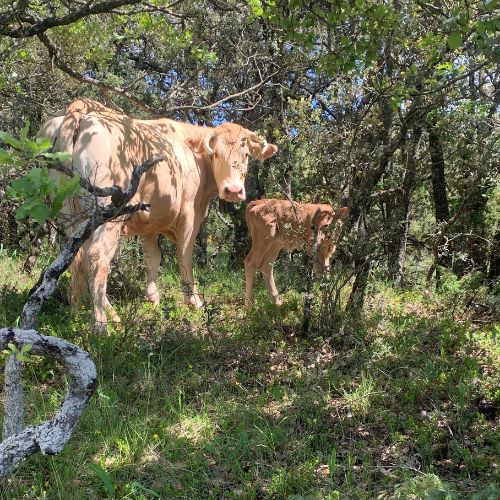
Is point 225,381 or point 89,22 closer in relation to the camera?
point 225,381

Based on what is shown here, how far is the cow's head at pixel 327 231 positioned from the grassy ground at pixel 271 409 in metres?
0.79

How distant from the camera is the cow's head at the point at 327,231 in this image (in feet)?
18.8

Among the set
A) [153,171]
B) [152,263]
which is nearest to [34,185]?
[153,171]

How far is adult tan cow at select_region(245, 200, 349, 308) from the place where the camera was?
20.7ft

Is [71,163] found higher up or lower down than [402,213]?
higher up

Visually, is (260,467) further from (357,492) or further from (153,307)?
(153,307)

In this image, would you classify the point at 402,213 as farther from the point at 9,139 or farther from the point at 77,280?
the point at 9,139

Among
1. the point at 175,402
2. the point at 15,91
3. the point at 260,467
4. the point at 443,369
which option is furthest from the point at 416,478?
the point at 15,91

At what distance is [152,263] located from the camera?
7449 mm

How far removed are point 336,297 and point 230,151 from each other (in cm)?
224

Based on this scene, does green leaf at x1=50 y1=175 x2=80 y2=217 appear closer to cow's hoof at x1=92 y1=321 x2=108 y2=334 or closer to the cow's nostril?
cow's hoof at x1=92 y1=321 x2=108 y2=334

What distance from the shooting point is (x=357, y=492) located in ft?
11.5

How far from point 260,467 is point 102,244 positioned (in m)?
2.88

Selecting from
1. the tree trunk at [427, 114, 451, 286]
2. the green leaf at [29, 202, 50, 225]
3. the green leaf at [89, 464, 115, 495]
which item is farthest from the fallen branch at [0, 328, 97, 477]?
the tree trunk at [427, 114, 451, 286]
